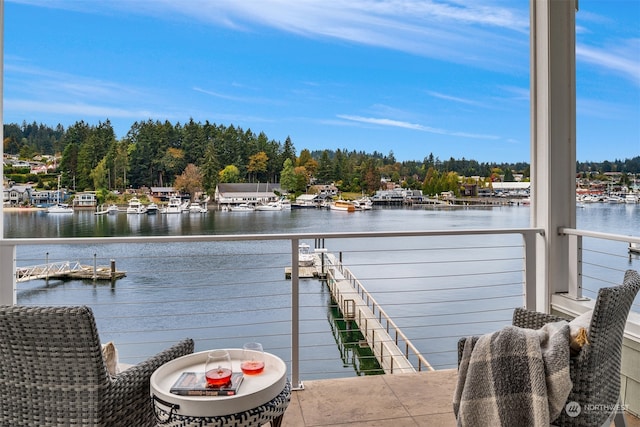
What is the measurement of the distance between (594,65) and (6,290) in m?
4.11

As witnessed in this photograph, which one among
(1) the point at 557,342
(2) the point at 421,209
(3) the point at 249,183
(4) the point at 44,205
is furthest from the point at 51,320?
(2) the point at 421,209

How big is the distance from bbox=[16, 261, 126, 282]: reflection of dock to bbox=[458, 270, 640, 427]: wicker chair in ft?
10.3

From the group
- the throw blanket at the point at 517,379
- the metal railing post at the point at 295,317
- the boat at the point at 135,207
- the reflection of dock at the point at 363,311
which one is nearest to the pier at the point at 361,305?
the reflection of dock at the point at 363,311

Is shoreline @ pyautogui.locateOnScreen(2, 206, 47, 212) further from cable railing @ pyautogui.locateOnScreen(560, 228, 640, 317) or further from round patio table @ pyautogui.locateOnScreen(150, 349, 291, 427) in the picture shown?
cable railing @ pyautogui.locateOnScreen(560, 228, 640, 317)

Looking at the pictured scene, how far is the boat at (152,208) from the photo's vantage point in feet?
12.4

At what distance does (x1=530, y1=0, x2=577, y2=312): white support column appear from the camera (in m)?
3.16

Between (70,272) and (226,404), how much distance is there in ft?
8.27

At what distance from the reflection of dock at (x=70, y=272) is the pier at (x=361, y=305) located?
57.5 inches

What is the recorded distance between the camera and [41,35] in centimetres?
416

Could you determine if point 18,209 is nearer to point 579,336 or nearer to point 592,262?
point 579,336

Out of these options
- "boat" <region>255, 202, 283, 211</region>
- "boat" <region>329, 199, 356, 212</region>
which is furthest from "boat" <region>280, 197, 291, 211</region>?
"boat" <region>329, 199, 356, 212</region>

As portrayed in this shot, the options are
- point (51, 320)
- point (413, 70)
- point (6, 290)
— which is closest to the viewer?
point (51, 320)

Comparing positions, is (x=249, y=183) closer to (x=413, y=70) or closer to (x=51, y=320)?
(x=413, y=70)

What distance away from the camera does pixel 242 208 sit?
4105 mm
